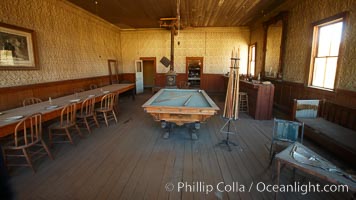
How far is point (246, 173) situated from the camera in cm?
259

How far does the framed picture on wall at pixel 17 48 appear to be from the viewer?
12.4 ft

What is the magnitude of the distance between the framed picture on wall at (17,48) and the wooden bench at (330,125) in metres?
6.37

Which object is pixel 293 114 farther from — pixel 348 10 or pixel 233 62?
pixel 348 10

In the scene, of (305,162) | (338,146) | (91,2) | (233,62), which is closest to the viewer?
(305,162)

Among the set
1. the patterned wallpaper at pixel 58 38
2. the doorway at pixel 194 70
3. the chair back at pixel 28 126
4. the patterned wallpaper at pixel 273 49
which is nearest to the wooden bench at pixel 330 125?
the patterned wallpaper at pixel 273 49

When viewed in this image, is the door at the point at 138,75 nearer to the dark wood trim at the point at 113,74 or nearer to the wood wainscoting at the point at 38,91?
the dark wood trim at the point at 113,74

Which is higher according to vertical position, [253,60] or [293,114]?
[253,60]

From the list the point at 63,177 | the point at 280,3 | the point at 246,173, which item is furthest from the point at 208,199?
the point at 280,3

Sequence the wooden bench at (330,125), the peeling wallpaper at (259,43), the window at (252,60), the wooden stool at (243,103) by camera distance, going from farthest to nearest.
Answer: the window at (252,60) < the peeling wallpaper at (259,43) < the wooden stool at (243,103) < the wooden bench at (330,125)

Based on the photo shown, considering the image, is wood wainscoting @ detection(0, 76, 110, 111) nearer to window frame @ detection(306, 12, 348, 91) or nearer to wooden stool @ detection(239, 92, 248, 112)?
wooden stool @ detection(239, 92, 248, 112)

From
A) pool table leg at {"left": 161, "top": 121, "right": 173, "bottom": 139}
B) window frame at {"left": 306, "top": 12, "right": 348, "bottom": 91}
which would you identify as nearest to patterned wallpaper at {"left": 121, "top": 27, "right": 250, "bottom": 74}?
window frame at {"left": 306, "top": 12, "right": 348, "bottom": 91}

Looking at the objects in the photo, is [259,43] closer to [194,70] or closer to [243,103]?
[243,103]

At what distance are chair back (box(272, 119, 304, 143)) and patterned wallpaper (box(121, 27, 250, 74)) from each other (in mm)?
7632

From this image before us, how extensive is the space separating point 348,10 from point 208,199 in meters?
4.37
